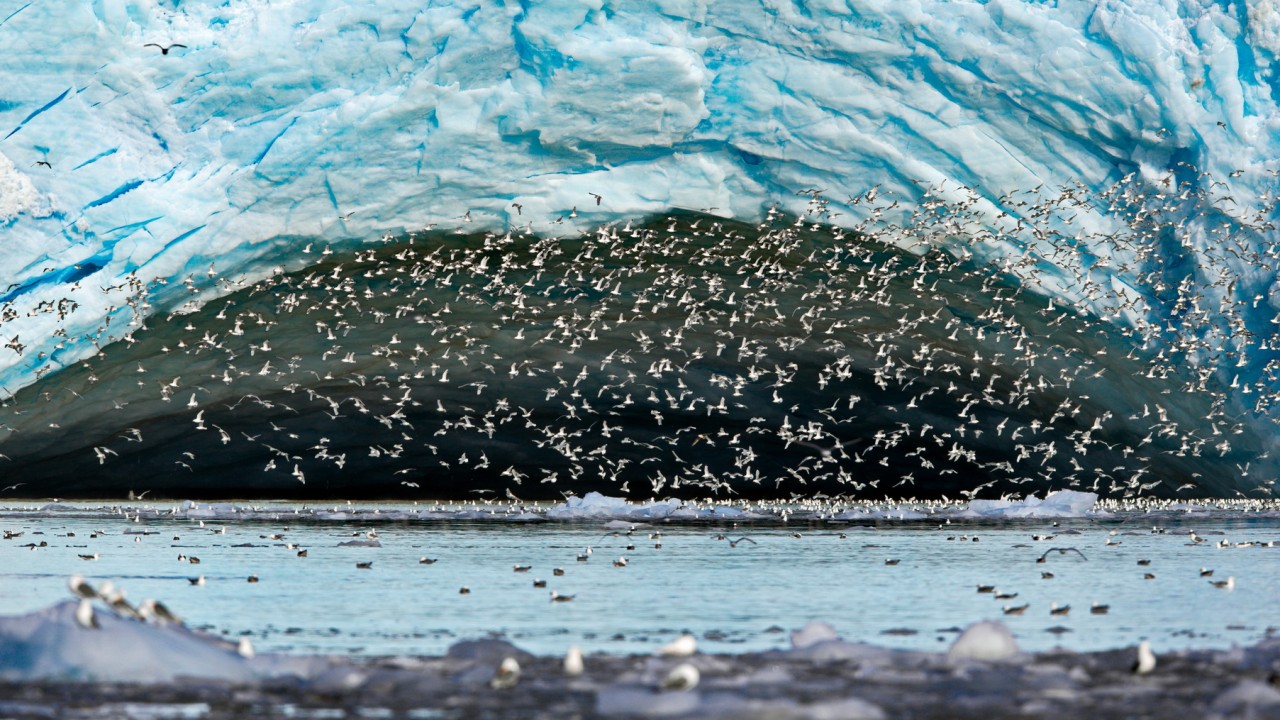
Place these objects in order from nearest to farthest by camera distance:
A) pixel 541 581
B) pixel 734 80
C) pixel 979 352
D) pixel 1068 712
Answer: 1. pixel 1068 712
2. pixel 541 581
3. pixel 734 80
4. pixel 979 352

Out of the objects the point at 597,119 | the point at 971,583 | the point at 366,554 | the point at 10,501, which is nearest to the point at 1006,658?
the point at 971,583

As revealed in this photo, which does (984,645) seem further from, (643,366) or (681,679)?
(643,366)

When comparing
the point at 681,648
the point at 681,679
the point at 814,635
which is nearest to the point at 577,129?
the point at 814,635

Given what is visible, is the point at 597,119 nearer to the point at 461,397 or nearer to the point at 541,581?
the point at 461,397

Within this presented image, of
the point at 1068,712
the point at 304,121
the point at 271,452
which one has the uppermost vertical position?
the point at 304,121

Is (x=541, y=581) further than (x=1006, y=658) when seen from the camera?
Yes

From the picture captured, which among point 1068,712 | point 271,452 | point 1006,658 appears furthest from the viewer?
point 271,452
